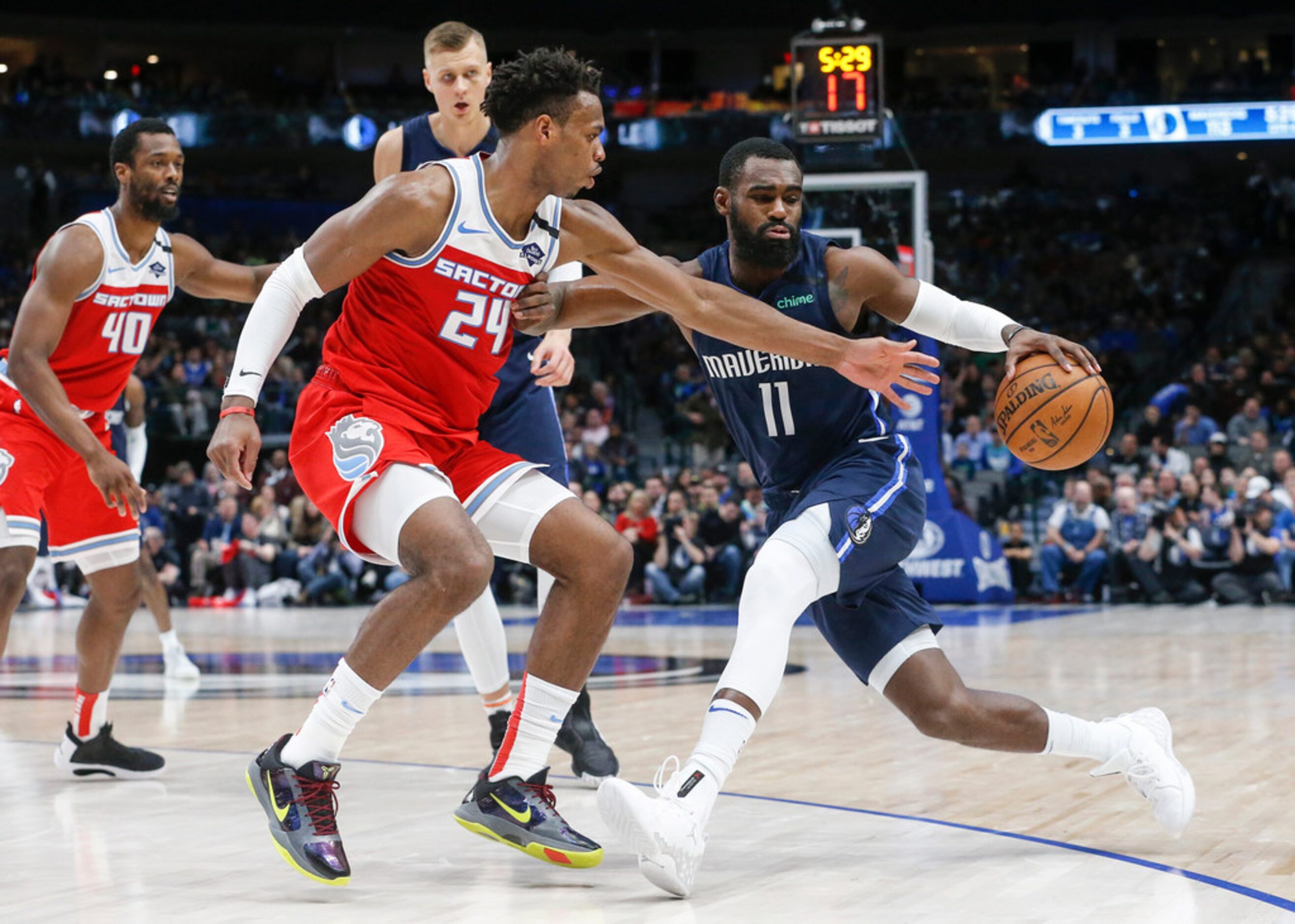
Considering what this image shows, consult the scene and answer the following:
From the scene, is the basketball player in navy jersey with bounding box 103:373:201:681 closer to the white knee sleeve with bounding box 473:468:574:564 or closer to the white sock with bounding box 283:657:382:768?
the white knee sleeve with bounding box 473:468:574:564

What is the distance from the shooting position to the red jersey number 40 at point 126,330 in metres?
5.29

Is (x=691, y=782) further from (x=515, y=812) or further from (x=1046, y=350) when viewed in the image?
(x=1046, y=350)

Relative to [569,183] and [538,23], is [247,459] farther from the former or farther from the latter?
[538,23]

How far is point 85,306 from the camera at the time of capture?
522 cm

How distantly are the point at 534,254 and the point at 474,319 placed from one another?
234 mm

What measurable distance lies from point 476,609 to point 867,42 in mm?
8834

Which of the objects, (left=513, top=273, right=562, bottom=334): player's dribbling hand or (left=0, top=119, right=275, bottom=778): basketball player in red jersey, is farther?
(left=0, top=119, right=275, bottom=778): basketball player in red jersey

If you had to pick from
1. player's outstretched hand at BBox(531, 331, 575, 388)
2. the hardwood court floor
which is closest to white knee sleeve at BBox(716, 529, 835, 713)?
the hardwood court floor

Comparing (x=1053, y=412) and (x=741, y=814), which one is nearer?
(x=1053, y=412)

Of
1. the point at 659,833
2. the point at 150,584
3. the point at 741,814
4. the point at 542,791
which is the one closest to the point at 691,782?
the point at 659,833

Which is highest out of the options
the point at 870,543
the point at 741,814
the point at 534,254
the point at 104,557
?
the point at 534,254

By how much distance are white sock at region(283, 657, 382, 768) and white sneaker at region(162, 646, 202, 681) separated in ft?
17.1

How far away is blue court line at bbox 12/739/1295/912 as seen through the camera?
11.1 ft

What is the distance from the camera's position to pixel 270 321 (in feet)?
12.3
